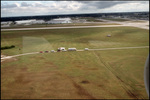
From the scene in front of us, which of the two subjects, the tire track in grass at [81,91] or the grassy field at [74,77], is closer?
the tire track in grass at [81,91]

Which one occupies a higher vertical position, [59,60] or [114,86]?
[59,60]

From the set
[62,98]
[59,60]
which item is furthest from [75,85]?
[59,60]

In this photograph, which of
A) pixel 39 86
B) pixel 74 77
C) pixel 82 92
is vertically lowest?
pixel 82 92

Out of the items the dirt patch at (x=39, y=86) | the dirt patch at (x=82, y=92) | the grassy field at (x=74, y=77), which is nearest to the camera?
the dirt patch at (x=82, y=92)

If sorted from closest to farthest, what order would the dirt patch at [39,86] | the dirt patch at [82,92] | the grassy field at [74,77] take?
the dirt patch at [82,92] < the dirt patch at [39,86] < the grassy field at [74,77]

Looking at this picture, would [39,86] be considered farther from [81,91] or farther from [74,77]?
[81,91]

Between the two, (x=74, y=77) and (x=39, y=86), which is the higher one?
(x=74, y=77)

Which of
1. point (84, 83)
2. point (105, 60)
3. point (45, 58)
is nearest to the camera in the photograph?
point (84, 83)

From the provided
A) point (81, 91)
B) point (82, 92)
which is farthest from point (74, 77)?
point (82, 92)

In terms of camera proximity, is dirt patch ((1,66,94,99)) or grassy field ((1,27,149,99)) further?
grassy field ((1,27,149,99))

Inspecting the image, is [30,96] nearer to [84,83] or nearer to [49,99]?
[49,99]

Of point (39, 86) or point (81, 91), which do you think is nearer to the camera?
point (81, 91)
